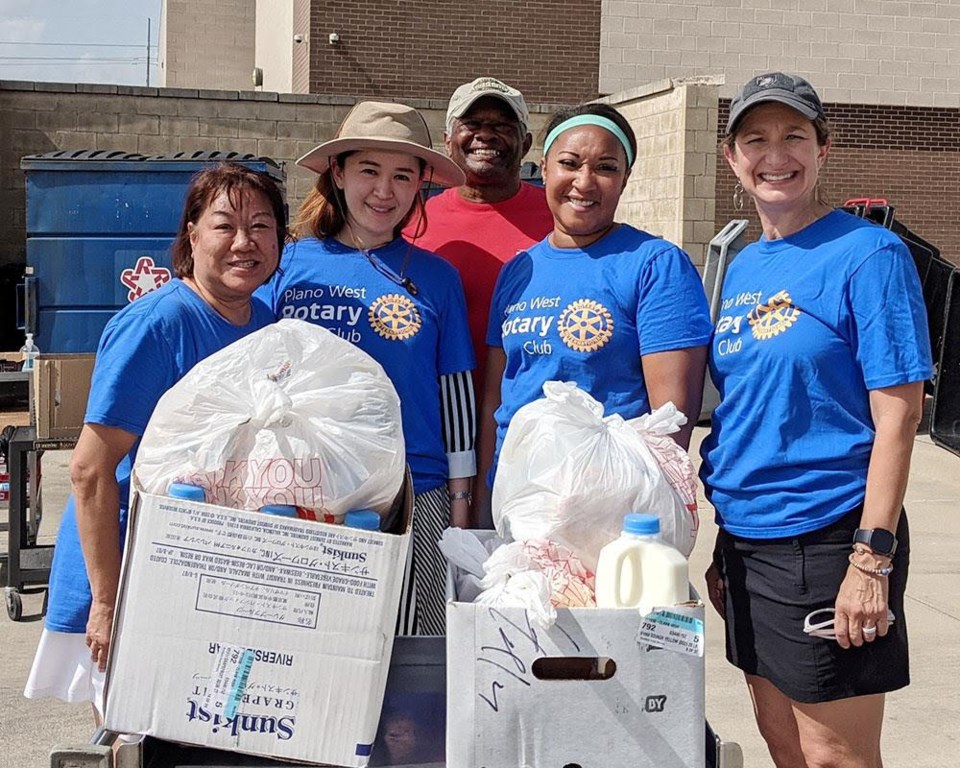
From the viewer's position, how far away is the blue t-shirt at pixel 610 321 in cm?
256

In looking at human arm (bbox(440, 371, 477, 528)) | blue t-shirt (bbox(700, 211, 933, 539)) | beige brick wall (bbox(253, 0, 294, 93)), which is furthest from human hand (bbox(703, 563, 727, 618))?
beige brick wall (bbox(253, 0, 294, 93))

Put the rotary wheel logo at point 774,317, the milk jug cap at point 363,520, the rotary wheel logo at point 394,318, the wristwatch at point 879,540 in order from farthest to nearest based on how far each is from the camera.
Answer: the rotary wheel logo at point 394,318 < the rotary wheel logo at point 774,317 < the wristwatch at point 879,540 < the milk jug cap at point 363,520

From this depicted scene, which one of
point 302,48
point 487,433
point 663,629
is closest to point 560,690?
point 663,629

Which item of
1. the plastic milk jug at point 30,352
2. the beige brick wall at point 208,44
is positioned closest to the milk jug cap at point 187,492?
the plastic milk jug at point 30,352

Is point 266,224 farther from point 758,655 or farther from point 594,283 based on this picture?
point 758,655

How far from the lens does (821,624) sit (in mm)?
2395

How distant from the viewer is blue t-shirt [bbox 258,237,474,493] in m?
2.66

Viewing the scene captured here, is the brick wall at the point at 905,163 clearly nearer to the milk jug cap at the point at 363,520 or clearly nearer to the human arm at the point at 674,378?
the human arm at the point at 674,378

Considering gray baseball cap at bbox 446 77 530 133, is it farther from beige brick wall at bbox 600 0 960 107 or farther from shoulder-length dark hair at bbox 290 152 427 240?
beige brick wall at bbox 600 0 960 107

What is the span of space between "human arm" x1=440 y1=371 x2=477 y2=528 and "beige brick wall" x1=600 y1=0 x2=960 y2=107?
48.6 feet

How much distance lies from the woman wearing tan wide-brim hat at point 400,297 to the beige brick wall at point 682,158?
7.84 metres

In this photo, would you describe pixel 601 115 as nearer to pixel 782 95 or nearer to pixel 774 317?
pixel 782 95

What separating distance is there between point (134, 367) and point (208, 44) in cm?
2648

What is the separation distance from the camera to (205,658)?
1822 mm
